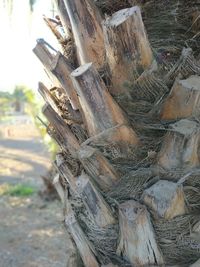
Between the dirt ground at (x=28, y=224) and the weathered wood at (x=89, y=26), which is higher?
the weathered wood at (x=89, y=26)

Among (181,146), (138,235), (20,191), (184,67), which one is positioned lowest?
(20,191)

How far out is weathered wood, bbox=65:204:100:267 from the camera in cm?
229

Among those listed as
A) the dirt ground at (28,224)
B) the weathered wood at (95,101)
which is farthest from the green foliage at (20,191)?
the weathered wood at (95,101)

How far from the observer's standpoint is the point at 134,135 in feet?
7.18

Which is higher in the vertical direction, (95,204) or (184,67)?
(184,67)

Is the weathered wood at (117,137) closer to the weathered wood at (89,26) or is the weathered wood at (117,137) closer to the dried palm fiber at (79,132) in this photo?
the dried palm fiber at (79,132)

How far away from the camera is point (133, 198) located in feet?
6.92

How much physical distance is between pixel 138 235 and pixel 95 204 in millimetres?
264

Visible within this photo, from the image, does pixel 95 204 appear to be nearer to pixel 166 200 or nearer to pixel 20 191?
pixel 166 200

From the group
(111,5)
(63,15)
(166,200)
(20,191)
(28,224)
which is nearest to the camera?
(166,200)

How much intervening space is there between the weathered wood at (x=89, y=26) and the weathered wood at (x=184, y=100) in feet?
1.45

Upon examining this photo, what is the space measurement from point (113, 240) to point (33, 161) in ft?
56.3

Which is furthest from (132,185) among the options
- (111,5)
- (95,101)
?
(111,5)

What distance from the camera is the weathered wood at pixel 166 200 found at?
1.99 m
